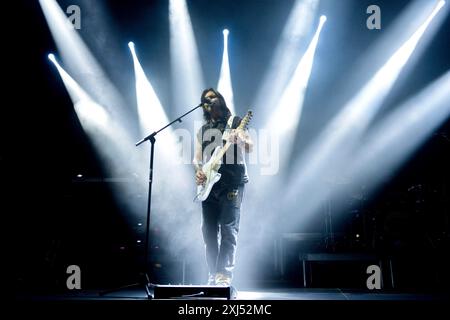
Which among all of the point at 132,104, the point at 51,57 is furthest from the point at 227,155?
the point at 51,57

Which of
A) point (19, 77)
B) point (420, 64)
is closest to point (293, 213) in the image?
point (420, 64)

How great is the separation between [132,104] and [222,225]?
10.6 feet

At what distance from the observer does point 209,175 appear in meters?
3.35

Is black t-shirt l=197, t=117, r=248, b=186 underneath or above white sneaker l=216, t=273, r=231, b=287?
above

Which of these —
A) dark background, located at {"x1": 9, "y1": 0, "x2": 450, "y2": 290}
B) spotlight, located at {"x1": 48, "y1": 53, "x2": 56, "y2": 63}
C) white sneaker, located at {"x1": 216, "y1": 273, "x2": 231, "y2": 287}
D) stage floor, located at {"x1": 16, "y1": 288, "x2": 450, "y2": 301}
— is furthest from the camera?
spotlight, located at {"x1": 48, "y1": 53, "x2": 56, "y2": 63}

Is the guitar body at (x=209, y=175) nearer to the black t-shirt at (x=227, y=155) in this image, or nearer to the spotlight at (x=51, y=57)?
the black t-shirt at (x=227, y=155)

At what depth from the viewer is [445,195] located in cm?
514

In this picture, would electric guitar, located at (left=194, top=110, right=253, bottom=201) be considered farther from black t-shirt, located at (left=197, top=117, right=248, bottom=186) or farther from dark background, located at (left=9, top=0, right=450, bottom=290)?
dark background, located at (left=9, top=0, right=450, bottom=290)

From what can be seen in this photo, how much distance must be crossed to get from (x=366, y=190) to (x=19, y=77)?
16.5 ft

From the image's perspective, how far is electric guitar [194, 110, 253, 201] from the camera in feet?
10.8

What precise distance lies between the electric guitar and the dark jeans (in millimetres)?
49

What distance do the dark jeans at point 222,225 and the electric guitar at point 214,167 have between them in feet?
0.16

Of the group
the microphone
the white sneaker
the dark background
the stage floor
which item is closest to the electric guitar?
the microphone
